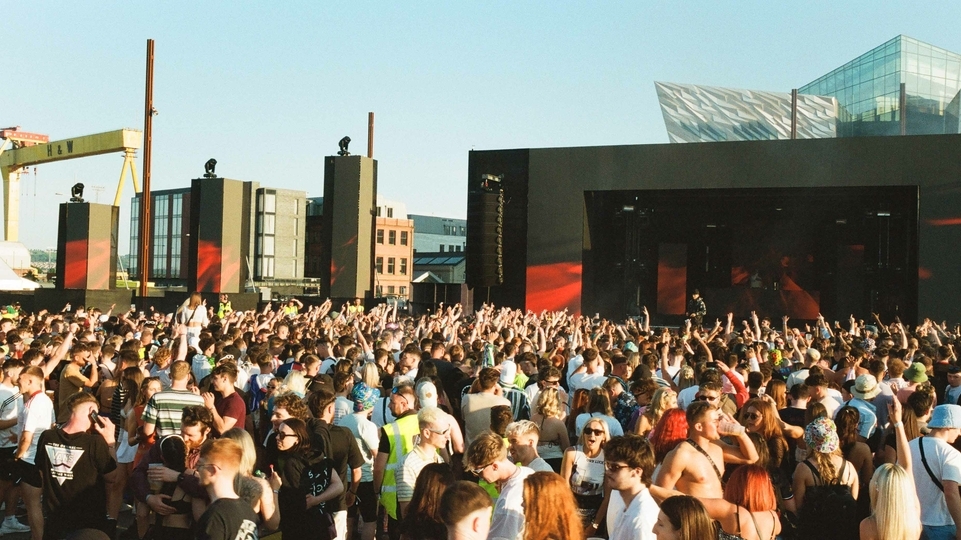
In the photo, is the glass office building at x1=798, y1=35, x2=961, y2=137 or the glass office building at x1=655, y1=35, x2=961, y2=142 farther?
the glass office building at x1=798, y1=35, x2=961, y2=137

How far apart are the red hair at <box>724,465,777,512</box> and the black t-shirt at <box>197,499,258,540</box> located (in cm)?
212

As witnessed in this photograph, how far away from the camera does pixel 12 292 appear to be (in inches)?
1053

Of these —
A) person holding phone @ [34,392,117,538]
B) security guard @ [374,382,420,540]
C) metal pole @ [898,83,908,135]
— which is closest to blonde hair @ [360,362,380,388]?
security guard @ [374,382,420,540]

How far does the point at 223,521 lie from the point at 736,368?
5.49 m

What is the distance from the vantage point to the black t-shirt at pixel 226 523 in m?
3.69

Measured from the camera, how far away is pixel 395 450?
5348 millimetres

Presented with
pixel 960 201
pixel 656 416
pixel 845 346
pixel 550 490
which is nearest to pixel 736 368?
pixel 845 346

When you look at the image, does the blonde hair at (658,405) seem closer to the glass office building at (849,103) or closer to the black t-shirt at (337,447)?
the black t-shirt at (337,447)

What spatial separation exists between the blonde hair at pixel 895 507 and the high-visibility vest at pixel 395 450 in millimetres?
2542

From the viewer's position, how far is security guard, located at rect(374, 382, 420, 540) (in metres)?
5.22

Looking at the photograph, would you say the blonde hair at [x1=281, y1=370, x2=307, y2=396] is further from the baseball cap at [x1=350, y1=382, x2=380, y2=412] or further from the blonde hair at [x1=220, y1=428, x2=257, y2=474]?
the blonde hair at [x1=220, y1=428, x2=257, y2=474]

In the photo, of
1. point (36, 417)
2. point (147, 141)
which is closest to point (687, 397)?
point (36, 417)

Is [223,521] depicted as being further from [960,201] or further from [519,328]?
[960,201]

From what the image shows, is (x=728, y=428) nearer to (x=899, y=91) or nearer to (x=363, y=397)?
(x=363, y=397)
